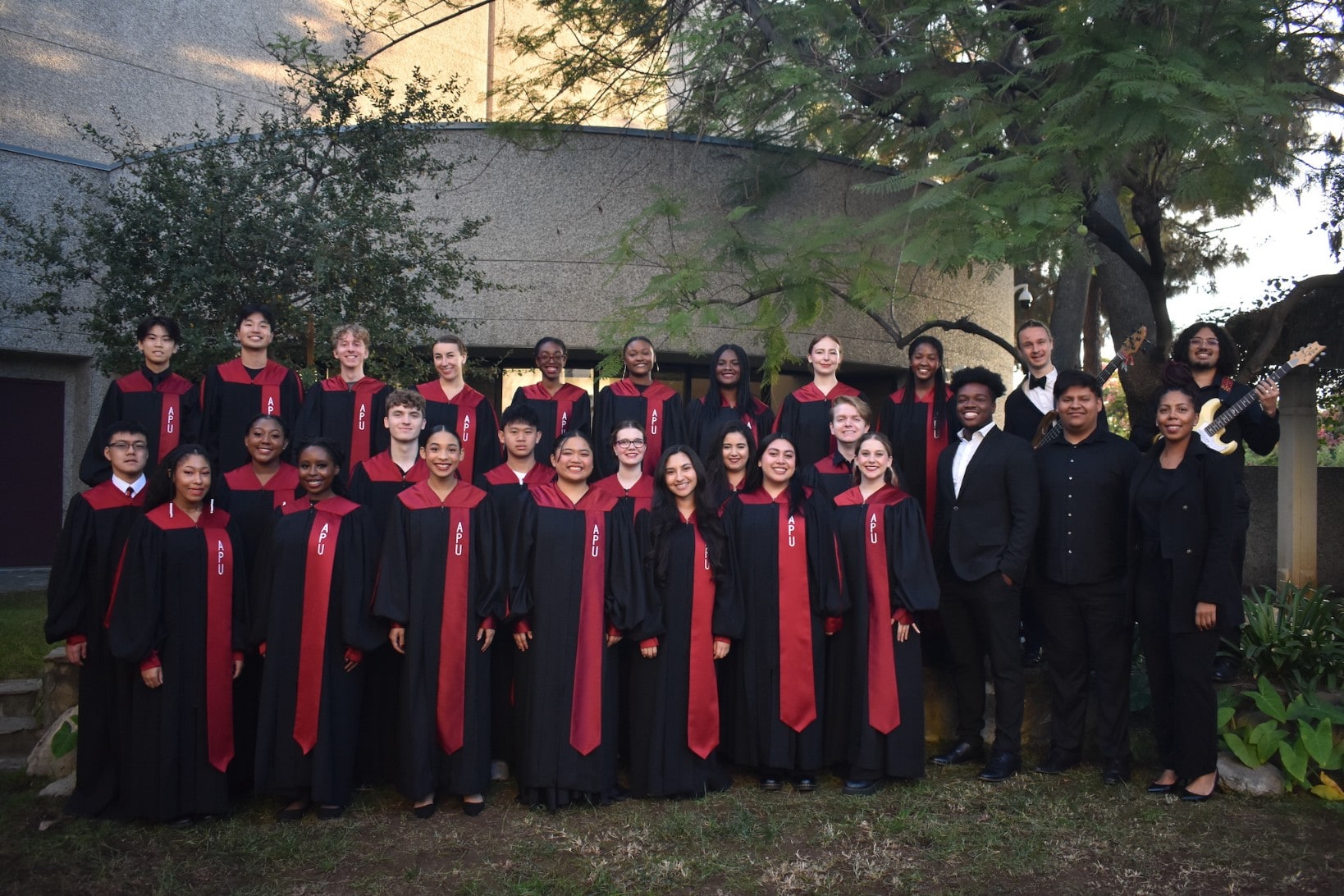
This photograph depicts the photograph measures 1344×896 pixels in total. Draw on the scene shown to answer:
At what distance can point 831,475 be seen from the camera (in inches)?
241

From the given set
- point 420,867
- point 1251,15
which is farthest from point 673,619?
point 1251,15

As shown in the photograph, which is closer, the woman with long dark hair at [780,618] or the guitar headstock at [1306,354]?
the woman with long dark hair at [780,618]

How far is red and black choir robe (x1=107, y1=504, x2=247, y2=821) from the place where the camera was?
515 centimetres

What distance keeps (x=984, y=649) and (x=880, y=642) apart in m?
0.68

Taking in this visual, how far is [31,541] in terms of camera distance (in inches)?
472

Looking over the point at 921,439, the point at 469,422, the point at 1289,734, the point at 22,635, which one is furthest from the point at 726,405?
the point at 22,635

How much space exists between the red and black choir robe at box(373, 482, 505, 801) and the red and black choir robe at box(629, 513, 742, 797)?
738mm

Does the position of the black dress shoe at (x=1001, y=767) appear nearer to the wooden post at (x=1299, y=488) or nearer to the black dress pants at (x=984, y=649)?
the black dress pants at (x=984, y=649)

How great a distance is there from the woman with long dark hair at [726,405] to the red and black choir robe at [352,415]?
74.4 inches

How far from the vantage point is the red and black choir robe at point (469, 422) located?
22.0 ft

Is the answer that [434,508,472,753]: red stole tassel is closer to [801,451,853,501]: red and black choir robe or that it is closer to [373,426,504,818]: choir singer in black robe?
[373,426,504,818]: choir singer in black robe

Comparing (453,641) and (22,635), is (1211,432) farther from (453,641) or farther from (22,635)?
(22,635)

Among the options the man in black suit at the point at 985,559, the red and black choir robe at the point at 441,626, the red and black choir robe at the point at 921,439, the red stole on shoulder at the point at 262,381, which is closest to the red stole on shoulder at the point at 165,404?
the red stole on shoulder at the point at 262,381

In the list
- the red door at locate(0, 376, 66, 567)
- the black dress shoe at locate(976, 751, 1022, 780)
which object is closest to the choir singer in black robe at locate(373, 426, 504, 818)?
the black dress shoe at locate(976, 751, 1022, 780)
